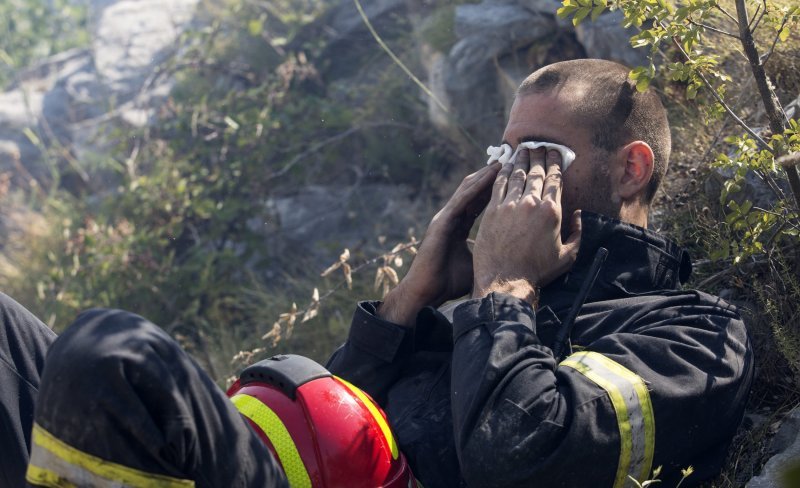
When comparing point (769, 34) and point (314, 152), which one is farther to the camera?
point (314, 152)

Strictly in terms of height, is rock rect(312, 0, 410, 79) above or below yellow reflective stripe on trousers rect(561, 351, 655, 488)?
above

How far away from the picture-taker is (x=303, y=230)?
21.6 feet

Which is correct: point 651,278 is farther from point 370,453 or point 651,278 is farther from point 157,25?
point 157,25

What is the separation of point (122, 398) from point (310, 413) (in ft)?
1.81

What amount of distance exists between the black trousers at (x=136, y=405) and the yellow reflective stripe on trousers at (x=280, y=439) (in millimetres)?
232

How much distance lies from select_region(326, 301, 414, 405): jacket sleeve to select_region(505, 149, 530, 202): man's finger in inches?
21.3

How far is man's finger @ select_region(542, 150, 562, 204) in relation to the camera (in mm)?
2890

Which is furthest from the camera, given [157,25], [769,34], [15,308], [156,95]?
[157,25]

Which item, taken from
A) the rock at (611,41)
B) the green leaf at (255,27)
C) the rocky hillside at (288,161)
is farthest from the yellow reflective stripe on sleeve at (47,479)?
the green leaf at (255,27)

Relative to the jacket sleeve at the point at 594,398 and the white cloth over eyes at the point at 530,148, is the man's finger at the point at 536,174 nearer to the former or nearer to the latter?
the white cloth over eyes at the point at 530,148

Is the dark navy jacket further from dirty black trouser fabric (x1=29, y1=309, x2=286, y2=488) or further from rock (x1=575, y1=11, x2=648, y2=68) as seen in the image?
rock (x1=575, y1=11, x2=648, y2=68)

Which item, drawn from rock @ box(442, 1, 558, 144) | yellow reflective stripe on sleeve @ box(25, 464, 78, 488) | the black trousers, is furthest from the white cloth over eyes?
rock @ box(442, 1, 558, 144)

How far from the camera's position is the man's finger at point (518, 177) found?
9.57ft

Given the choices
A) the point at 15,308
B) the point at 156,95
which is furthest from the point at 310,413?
the point at 156,95
